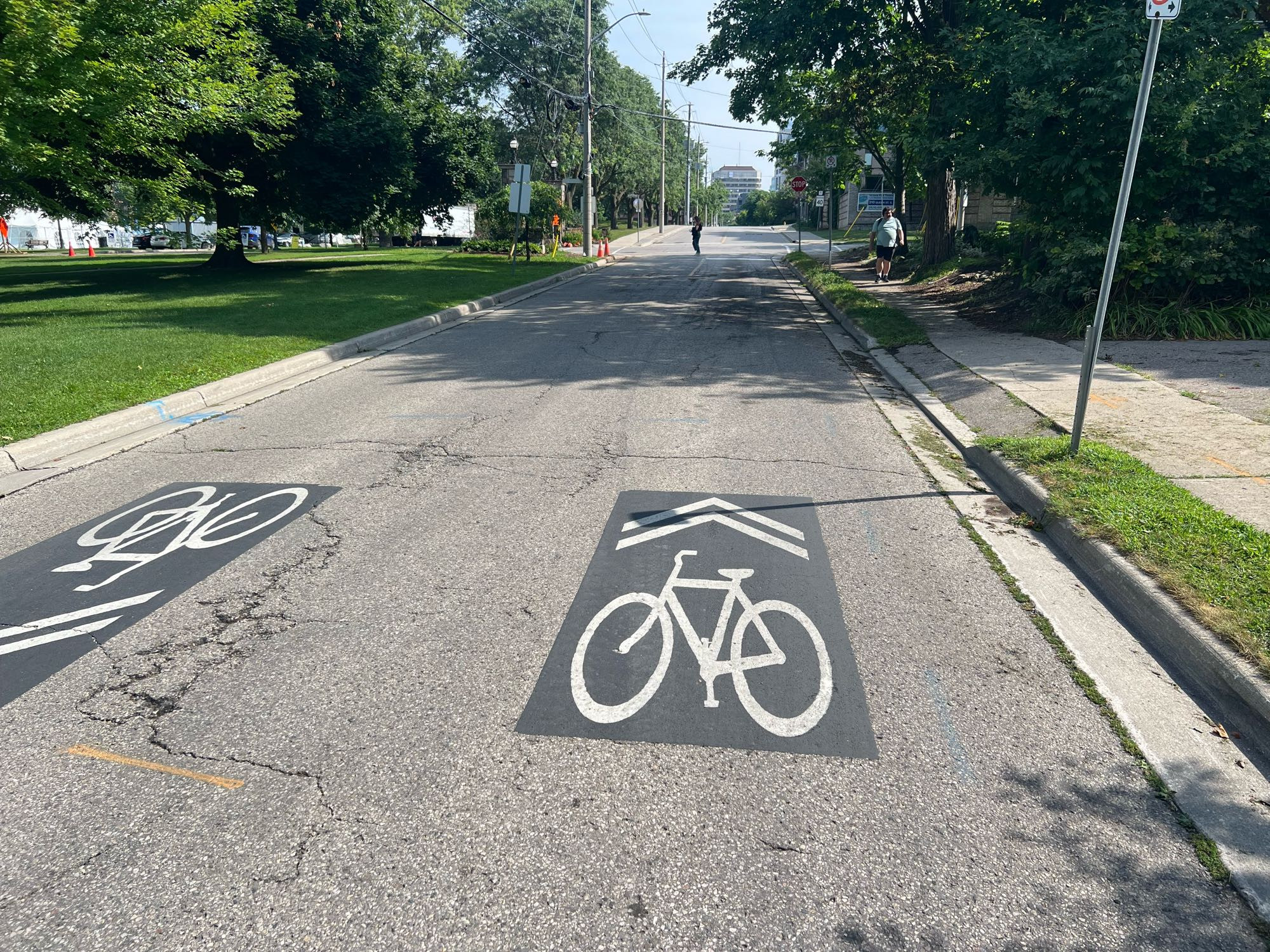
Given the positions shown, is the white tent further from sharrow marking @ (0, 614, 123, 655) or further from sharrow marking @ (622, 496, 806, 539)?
sharrow marking @ (622, 496, 806, 539)

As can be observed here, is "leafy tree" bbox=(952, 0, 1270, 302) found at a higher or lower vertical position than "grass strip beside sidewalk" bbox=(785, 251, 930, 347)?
higher

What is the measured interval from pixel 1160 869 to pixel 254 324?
1353 centimetres

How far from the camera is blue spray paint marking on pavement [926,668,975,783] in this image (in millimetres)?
3111

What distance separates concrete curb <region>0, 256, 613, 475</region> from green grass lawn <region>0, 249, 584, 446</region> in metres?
0.19

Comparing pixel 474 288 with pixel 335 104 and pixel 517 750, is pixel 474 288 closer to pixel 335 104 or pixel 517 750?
pixel 335 104

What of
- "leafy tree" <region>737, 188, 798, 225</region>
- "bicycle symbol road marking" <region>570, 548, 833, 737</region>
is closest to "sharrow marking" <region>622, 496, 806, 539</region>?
"bicycle symbol road marking" <region>570, 548, 833, 737</region>

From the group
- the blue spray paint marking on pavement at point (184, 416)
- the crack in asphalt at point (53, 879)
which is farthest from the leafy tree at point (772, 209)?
the crack in asphalt at point (53, 879)

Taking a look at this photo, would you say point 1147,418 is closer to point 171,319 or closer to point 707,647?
point 707,647

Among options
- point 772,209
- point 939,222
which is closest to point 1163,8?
→ point 939,222

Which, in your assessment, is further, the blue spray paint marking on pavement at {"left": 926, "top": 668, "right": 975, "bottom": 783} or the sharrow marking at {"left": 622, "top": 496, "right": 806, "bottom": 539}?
the sharrow marking at {"left": 622, "top": 496, "right": 806, "bottom": 539}

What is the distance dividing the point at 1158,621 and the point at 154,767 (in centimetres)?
434

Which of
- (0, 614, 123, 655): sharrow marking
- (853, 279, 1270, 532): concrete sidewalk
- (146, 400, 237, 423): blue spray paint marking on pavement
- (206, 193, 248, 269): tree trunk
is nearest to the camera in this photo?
(0, 614, 123, 655): sharrow marking

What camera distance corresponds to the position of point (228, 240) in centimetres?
2208

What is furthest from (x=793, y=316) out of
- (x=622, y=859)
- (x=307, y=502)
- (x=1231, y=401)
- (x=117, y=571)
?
(x=622, y=859)
